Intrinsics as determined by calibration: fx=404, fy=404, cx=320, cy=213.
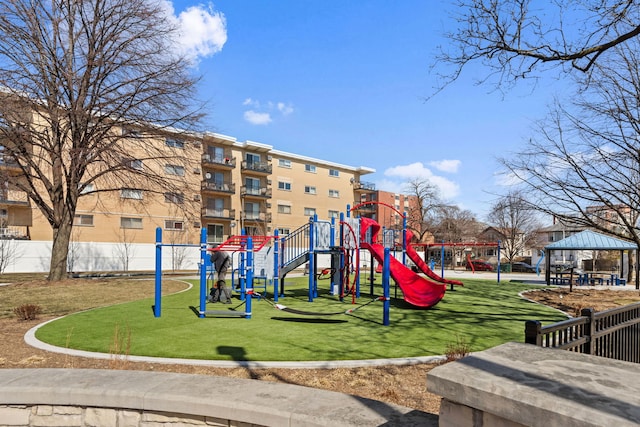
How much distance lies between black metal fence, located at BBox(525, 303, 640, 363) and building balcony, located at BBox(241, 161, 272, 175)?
41.5 meters

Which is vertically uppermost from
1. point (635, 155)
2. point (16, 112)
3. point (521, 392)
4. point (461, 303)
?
point (16, 112)

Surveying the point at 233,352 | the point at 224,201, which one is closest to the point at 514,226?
the point at 224,201

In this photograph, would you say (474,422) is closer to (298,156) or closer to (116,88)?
(116,88)

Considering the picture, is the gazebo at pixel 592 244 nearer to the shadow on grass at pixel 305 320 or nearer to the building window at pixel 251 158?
the shadow on grass at pixel 305 320

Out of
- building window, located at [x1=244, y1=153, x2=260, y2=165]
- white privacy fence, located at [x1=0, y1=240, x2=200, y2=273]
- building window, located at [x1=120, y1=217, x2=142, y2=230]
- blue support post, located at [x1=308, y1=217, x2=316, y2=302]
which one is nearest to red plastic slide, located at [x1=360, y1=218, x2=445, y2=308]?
blue support post, located at [x1=308, y1=217, x2=316, y2=302]

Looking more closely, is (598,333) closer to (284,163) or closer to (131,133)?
(131,133)

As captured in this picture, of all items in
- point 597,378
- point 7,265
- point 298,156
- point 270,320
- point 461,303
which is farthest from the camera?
point 298,156

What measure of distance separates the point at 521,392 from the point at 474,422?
1.12 ft

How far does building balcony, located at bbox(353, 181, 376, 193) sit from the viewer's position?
54.9 metres

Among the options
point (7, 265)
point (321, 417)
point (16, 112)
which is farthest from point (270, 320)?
point (7, 265)

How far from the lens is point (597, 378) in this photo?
83.4 inches

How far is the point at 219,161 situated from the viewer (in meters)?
43.2

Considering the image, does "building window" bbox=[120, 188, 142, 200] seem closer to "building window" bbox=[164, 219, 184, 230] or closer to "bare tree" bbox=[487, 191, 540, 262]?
"building window" bbox=[164, 219, 184, 230]

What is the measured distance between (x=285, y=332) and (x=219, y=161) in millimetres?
36485
